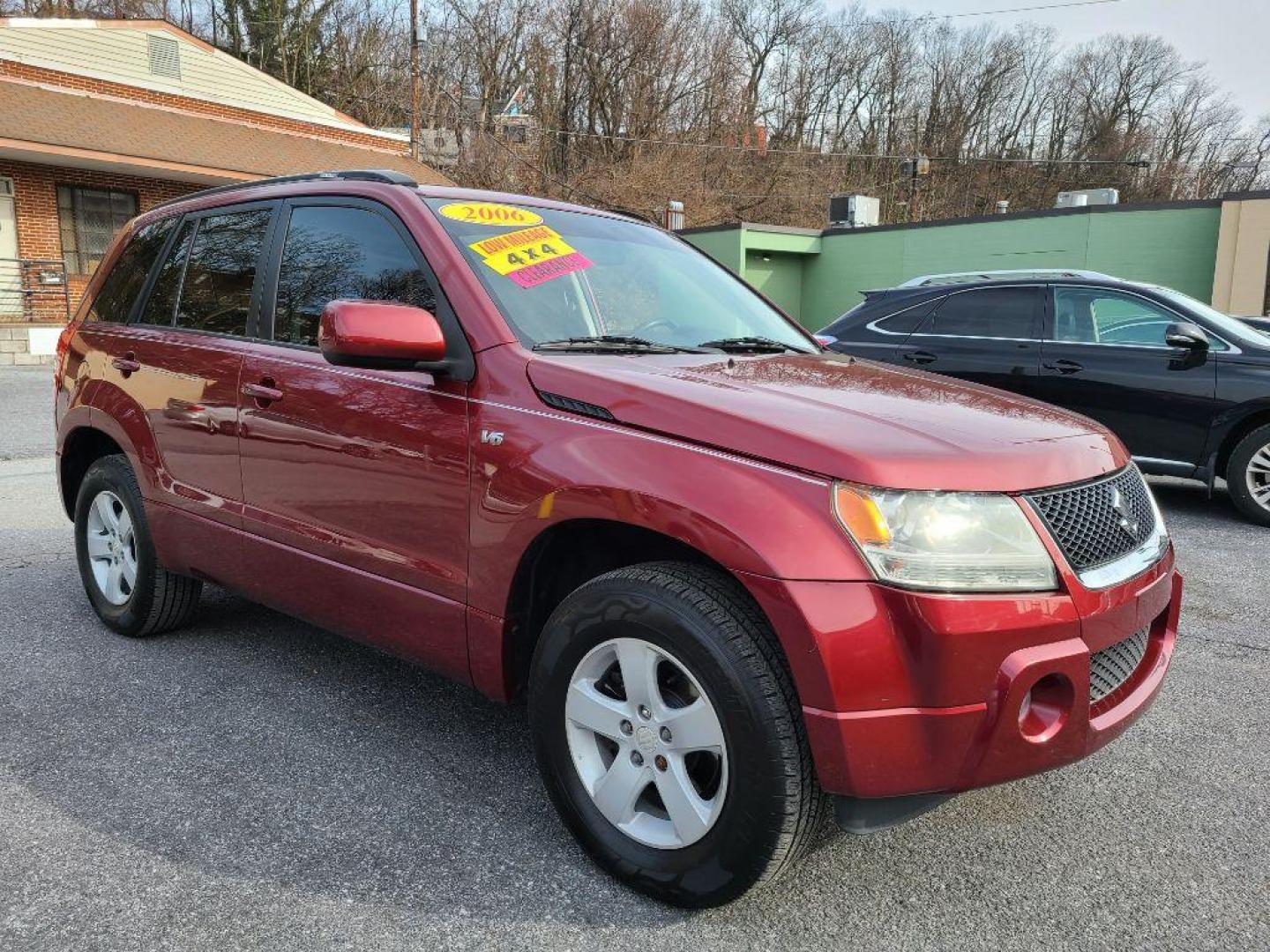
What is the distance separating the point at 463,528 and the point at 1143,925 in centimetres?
193

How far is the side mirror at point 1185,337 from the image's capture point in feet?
22.0

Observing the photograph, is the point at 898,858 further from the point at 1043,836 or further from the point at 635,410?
the point at 635,410

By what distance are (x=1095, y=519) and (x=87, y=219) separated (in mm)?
22885

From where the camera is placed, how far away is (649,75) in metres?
39.8

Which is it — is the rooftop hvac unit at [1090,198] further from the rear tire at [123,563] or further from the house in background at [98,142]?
the rear tire at [123,563]

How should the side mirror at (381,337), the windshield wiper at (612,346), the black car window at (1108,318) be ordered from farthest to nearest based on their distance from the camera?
the black car window at (1108,318), the windshield wiper at (612,346), the side mirror at (381,337)

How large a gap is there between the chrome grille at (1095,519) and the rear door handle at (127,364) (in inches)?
134

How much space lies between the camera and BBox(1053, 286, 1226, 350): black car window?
23.3 feet

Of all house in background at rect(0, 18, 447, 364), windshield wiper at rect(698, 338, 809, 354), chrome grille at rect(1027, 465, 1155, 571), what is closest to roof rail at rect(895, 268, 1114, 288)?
windshield wiper at rect(698, 338, 809, 354)

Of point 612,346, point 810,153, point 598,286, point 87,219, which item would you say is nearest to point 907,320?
point 598,286

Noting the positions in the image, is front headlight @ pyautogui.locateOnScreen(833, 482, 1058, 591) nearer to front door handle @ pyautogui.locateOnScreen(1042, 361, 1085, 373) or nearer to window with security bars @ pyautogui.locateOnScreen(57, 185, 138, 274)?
front door handle @ pyautogui.locateOnScreen(1042, 361, 1085, 373)

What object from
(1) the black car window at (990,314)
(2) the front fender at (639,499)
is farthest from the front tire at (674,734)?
(1) the black car window at (990,314)

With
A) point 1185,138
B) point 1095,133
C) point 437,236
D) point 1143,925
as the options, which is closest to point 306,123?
point 437,236

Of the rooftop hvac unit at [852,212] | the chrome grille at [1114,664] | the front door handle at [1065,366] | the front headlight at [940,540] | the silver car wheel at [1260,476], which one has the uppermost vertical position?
the rooftop hvac unit at [852,212]
